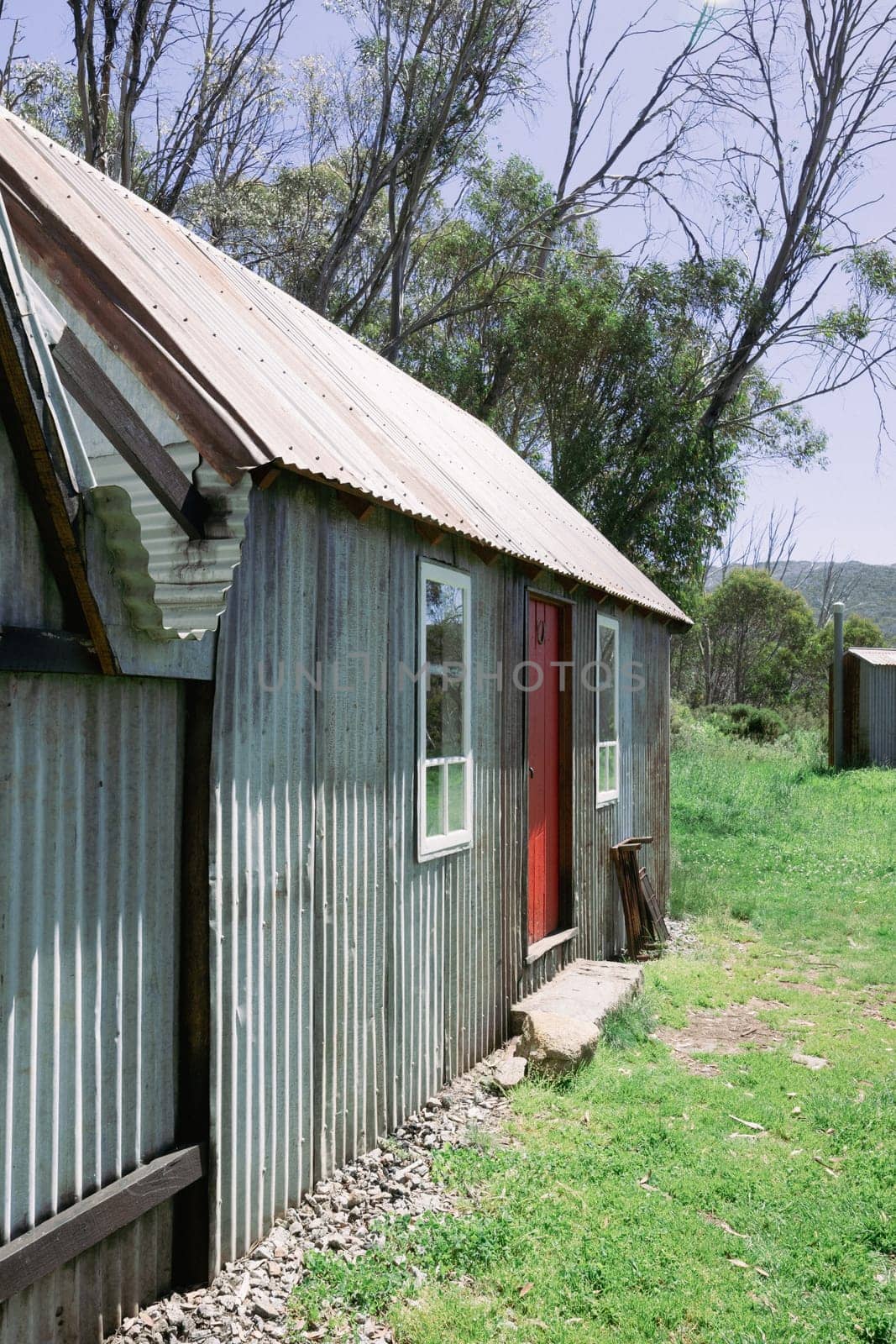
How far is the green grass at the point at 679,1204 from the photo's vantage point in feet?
11.6

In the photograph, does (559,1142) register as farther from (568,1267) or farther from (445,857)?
(445,857)

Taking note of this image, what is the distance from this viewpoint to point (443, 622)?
5.61 m

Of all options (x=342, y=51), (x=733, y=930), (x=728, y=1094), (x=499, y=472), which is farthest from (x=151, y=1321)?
(x=342, y=51)

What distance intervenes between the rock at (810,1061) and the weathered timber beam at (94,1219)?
414 centimetres

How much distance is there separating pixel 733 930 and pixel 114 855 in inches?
312

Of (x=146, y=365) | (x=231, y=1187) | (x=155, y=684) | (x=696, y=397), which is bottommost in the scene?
(x=231, y=1187)

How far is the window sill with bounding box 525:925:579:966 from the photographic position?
680 cm

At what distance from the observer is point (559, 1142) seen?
191 inches

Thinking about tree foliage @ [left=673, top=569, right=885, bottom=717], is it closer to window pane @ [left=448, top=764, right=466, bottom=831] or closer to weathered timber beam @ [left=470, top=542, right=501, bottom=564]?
weathered timber beam @ [left=470, top=542, right=501, bottom=564]

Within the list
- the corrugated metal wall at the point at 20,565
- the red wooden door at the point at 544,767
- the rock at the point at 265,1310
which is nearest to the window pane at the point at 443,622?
the red wooden door at the point at 544,767

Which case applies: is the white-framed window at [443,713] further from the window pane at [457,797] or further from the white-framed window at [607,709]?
the white-framed window at [607,709]

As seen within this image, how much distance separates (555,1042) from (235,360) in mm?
3994

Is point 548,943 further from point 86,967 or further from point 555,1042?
point 86,967

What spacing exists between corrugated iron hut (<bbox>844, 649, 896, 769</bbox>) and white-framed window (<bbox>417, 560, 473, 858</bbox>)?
19048 millimetres
